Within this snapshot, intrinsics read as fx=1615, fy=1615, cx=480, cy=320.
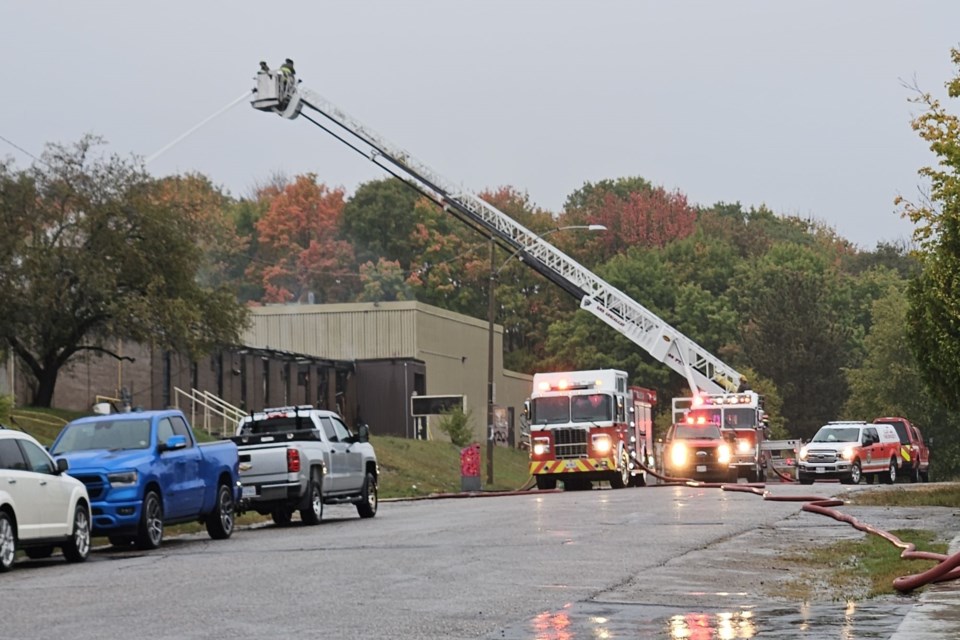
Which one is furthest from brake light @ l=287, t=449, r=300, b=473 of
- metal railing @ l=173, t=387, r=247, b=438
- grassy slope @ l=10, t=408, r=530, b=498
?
metal railing @ l=173, t=387, r=247, b=438

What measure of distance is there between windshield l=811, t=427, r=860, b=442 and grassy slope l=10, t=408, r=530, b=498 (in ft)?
33.1

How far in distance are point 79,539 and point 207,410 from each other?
35.5 meters

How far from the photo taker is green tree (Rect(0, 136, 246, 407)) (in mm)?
40312

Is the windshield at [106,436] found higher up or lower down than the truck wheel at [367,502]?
higher up

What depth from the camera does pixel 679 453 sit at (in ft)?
162

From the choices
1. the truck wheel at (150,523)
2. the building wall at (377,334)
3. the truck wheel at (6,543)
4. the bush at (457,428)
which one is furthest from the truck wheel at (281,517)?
the building wall at (377,334)

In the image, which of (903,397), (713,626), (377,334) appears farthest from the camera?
(903,397)

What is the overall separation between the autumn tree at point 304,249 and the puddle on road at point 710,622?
84331 mm

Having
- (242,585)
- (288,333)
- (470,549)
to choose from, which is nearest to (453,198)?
(288,333)

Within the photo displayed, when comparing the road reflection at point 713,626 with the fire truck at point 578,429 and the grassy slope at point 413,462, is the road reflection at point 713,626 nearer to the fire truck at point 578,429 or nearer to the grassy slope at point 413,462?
the grassy slope at point 413,462

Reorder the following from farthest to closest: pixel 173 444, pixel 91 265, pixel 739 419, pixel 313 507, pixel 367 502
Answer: pixel 739 419
pixel 91 265
pixel 367 502
pixel 313 507
pixel 173 444

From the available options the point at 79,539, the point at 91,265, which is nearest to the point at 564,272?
the point at 91,265

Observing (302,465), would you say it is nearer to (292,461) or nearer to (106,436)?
(292,461)

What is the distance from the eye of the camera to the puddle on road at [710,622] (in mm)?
11172
